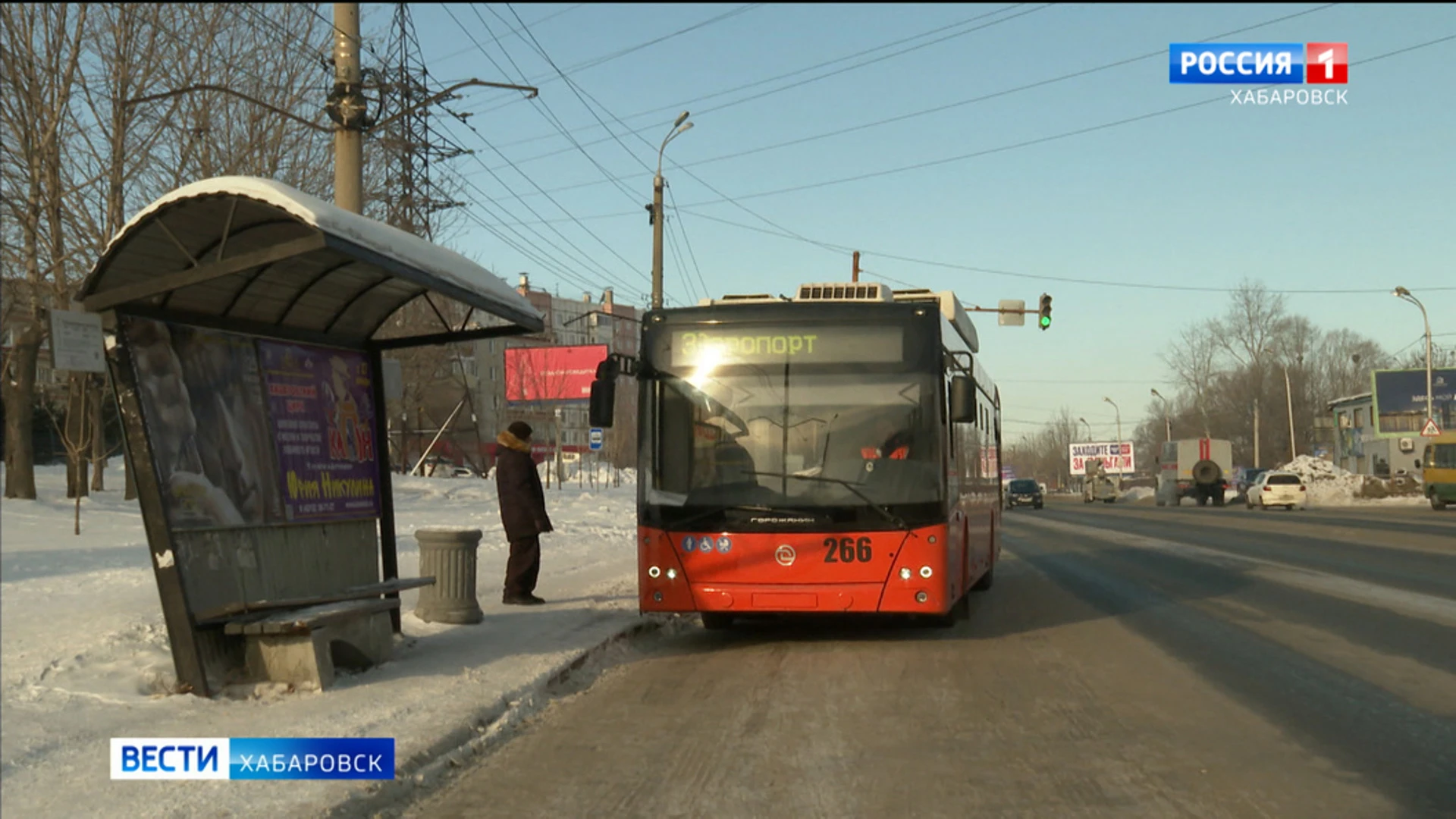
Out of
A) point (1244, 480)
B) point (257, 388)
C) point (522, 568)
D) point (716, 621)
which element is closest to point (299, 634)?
point (257, 388)

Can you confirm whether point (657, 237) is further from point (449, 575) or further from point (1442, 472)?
point (1442, 472)

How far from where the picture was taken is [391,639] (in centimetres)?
960

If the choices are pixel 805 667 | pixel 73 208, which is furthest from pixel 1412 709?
pixel 73 208

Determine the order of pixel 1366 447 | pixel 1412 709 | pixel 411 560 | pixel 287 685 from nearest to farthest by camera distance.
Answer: pixel 1412 709
pixel 287 685
pixel 411 560
pixel 1366 447

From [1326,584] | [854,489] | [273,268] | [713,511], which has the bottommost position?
[1326,584]

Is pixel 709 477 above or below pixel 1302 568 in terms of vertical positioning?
above

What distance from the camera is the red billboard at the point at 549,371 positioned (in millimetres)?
58344

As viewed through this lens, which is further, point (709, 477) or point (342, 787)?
point (709, 477)

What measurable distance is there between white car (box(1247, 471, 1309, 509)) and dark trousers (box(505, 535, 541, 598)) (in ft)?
146

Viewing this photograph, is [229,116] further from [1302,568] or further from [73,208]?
[1302,568]

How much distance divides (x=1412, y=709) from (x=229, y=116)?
24.4 m

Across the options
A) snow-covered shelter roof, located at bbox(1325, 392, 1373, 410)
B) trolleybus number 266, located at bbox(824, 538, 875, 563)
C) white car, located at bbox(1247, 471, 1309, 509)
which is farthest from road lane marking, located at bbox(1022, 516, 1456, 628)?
snow-covered shelter roof, located at bbox(1325, 392, 1373, 410)

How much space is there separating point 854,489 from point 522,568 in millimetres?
4237

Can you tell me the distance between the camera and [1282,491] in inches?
2021
